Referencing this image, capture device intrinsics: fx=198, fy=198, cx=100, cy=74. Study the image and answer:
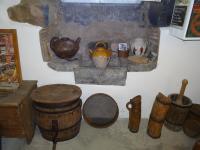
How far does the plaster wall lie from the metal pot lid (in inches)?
2.6

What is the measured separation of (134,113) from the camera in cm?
174

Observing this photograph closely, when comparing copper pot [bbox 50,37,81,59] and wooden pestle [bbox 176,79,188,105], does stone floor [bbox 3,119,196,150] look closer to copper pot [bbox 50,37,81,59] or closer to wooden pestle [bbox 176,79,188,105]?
wooden pestle [bbox 176,79,188,105]

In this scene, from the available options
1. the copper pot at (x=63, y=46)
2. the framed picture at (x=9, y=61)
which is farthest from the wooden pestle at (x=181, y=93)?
the framed picture at (x=9, y=61)

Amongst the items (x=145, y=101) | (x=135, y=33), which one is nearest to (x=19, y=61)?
(x=135, y=33)

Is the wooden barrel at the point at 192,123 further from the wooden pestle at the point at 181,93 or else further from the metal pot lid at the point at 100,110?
the metal pot lid at the point at 100,110

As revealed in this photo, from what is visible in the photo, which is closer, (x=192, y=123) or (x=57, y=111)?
(x=57, y=111)

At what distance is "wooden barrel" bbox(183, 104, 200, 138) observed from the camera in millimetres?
1727

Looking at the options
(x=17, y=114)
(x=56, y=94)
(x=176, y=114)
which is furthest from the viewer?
(x=176, y=114)

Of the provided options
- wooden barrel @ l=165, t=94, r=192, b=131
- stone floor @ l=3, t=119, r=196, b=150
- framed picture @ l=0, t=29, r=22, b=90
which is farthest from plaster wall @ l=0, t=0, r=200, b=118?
stone floor @ l=3, t=119, r=196, b=150

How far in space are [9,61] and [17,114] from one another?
0.50 m

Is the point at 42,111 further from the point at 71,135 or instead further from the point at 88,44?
the point at 88,44

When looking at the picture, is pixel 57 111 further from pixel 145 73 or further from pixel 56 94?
pixel 145 73

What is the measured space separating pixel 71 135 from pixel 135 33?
109 centimetres

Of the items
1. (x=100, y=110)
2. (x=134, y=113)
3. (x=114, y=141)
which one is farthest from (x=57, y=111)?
(x=134, y=113)
